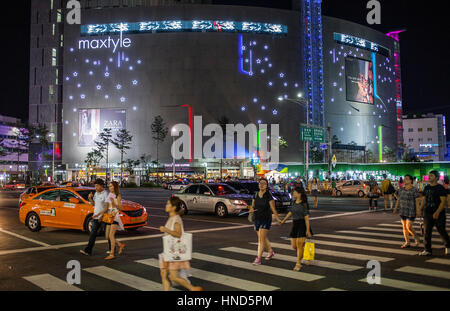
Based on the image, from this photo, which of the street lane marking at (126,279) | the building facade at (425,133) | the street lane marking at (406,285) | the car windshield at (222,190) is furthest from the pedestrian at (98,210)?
the building facade at (425,133)

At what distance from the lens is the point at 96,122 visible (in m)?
86.3

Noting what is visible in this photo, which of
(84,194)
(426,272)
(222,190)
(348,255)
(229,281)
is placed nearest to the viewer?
(229,281)

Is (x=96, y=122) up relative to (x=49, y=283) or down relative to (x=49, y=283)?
up

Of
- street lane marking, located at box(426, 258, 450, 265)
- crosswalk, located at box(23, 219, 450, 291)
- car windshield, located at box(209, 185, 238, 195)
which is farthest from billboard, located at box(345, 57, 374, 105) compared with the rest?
street lane marking, located at box(426, 258, 450, 265)

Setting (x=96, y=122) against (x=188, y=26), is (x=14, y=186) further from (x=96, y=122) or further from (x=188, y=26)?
(x=188, y=26)

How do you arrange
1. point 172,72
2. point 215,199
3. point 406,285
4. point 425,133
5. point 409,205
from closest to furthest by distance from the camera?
point 406,285 → point 409,205 → point 215,199 → point 172,72 → point 425,133

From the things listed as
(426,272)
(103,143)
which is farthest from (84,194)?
(103,143)

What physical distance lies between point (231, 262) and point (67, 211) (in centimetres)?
687

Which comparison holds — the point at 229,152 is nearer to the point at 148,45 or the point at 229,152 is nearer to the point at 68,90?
the point at 148,45

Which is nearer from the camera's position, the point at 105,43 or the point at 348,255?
the point at 348,255

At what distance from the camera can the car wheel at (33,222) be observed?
43.6ft

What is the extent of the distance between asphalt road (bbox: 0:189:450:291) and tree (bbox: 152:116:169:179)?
6529 centimetres

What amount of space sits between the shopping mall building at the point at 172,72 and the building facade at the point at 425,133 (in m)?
80.4

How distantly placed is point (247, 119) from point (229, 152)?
8.54 m
